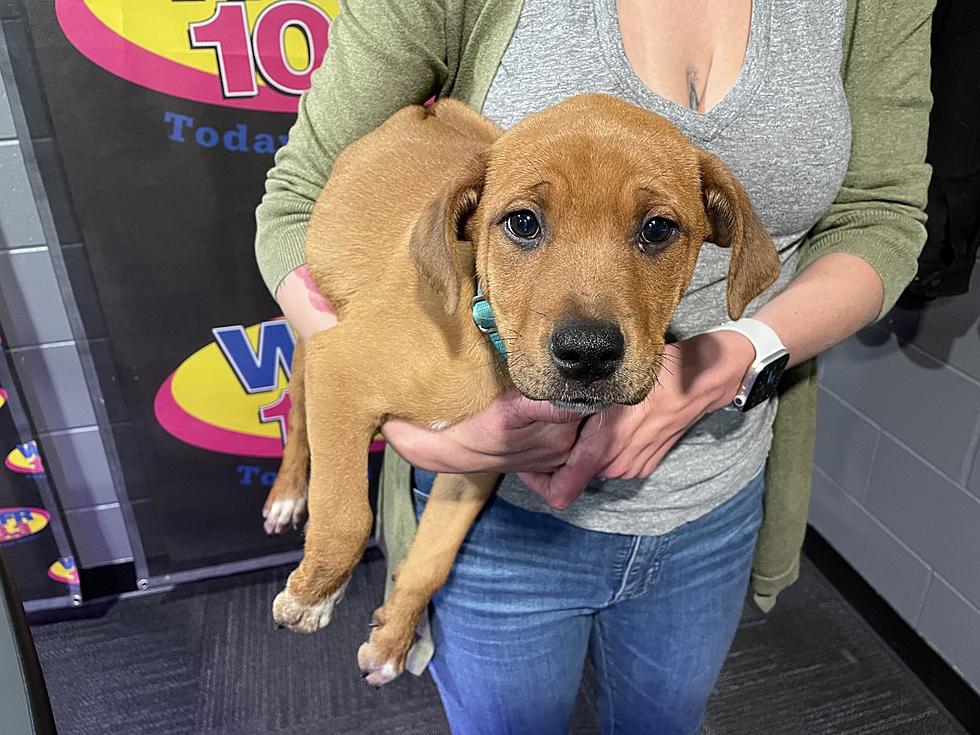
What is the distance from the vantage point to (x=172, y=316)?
2.41 metres

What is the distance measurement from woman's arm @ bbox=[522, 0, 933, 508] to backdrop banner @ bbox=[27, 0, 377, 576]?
61.4 inches

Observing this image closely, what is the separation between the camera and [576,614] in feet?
3.75

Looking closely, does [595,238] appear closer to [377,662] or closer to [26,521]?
[377,662]

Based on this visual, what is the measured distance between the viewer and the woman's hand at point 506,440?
0.95 metres

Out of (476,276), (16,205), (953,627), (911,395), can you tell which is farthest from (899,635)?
(16,205)

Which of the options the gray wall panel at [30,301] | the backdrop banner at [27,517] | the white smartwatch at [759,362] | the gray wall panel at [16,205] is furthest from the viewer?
the backdrop banner at [27,517]

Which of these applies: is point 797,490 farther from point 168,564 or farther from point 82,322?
point 168,564

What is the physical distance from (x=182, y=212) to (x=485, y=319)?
1634 millimetres

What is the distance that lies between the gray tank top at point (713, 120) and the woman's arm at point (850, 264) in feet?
0.24

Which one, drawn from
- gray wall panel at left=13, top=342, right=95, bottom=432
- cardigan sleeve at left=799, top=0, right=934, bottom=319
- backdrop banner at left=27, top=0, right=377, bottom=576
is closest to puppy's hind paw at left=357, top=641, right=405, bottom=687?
cardigan sleeve at left=799, top=0, right=934, bottom=319

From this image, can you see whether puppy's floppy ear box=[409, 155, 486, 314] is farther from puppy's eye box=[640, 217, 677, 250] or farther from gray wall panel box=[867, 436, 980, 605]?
gray wall panel box=[867, 436, 980, 605]

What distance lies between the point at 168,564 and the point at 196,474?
0.42 metres

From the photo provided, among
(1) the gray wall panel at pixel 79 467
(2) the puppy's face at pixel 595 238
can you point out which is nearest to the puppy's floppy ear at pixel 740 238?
(2) the puppy's face at pixel 595 238

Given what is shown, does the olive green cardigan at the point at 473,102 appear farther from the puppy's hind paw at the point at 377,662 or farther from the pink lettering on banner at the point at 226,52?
the pink lettering on banner at the point at 226,52
